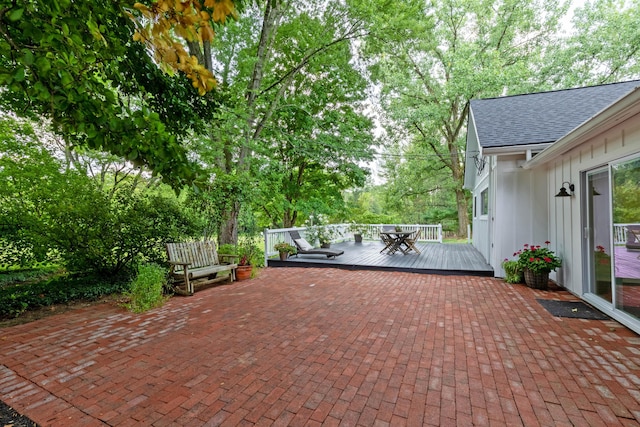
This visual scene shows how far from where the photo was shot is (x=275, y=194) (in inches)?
432

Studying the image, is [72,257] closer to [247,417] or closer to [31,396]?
[31,396]

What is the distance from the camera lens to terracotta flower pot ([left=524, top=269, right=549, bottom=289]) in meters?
5.34

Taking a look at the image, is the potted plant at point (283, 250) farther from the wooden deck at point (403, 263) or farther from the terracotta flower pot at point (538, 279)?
the terracotta flower pot at point (538, 279)

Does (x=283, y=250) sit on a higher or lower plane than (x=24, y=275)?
higher

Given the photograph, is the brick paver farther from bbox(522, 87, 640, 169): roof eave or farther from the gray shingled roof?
the gray shingled roof

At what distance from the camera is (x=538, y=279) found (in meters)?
5.38

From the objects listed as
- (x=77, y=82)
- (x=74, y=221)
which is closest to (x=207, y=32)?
(x=77, y=82)

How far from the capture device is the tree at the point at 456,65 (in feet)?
47.2

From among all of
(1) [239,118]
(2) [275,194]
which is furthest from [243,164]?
(2) [275,194]

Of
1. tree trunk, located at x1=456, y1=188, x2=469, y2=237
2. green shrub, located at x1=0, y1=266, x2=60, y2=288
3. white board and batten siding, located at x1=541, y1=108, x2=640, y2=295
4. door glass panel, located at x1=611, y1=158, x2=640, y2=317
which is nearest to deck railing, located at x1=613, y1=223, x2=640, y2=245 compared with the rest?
door glass panel, located at x1=611, y1=158, x2=640, y2=317

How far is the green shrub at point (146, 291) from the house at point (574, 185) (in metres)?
6.13

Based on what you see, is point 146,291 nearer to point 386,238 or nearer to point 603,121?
point 603,121

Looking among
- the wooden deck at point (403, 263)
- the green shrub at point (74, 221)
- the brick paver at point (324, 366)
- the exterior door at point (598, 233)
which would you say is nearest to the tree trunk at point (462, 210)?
the wooden deck at point (403, 263)

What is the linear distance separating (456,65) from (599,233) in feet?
42.1
